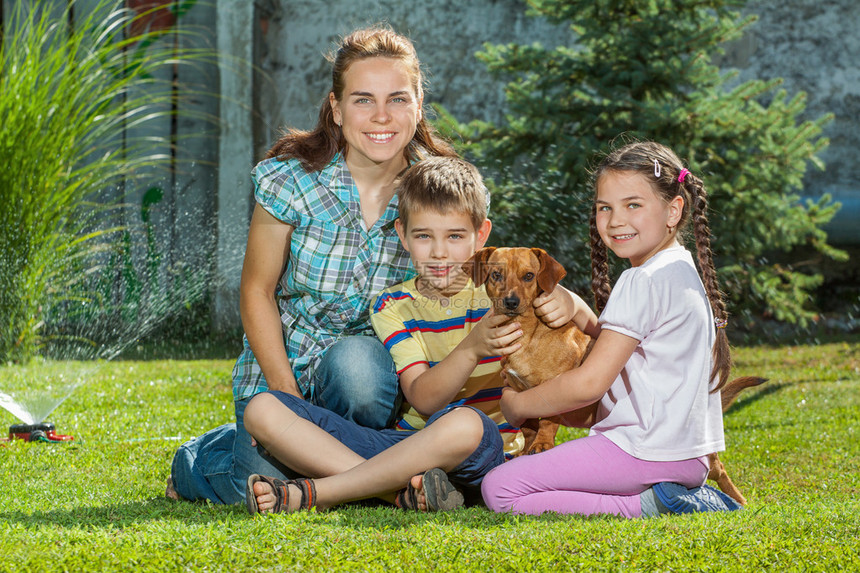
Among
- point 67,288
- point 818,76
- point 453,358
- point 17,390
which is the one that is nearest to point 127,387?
point 17,390

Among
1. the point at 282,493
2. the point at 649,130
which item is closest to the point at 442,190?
the point at 282,493

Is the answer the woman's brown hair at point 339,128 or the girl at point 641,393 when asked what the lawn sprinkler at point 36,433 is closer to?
the woman's brown hair at point 339,128

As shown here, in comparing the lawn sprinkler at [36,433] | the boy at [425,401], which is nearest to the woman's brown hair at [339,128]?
the boy at [425,401]

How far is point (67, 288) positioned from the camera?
656cm

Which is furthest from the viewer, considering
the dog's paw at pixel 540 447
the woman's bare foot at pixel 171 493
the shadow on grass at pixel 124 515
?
the woman's bare foot at pixel 171 493

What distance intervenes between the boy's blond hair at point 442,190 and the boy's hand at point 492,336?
40 centimetres

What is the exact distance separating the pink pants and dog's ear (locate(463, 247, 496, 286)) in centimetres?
51

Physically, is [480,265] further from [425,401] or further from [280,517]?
[280,517]

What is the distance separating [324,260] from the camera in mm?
2895

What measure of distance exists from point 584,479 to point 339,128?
1.48 metres

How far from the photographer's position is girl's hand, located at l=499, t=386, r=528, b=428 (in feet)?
8.18

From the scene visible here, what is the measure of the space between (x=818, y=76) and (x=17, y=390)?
7.23 meters

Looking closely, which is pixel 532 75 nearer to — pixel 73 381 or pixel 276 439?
pixel 73 381

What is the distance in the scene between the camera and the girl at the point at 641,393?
7.74 ft
